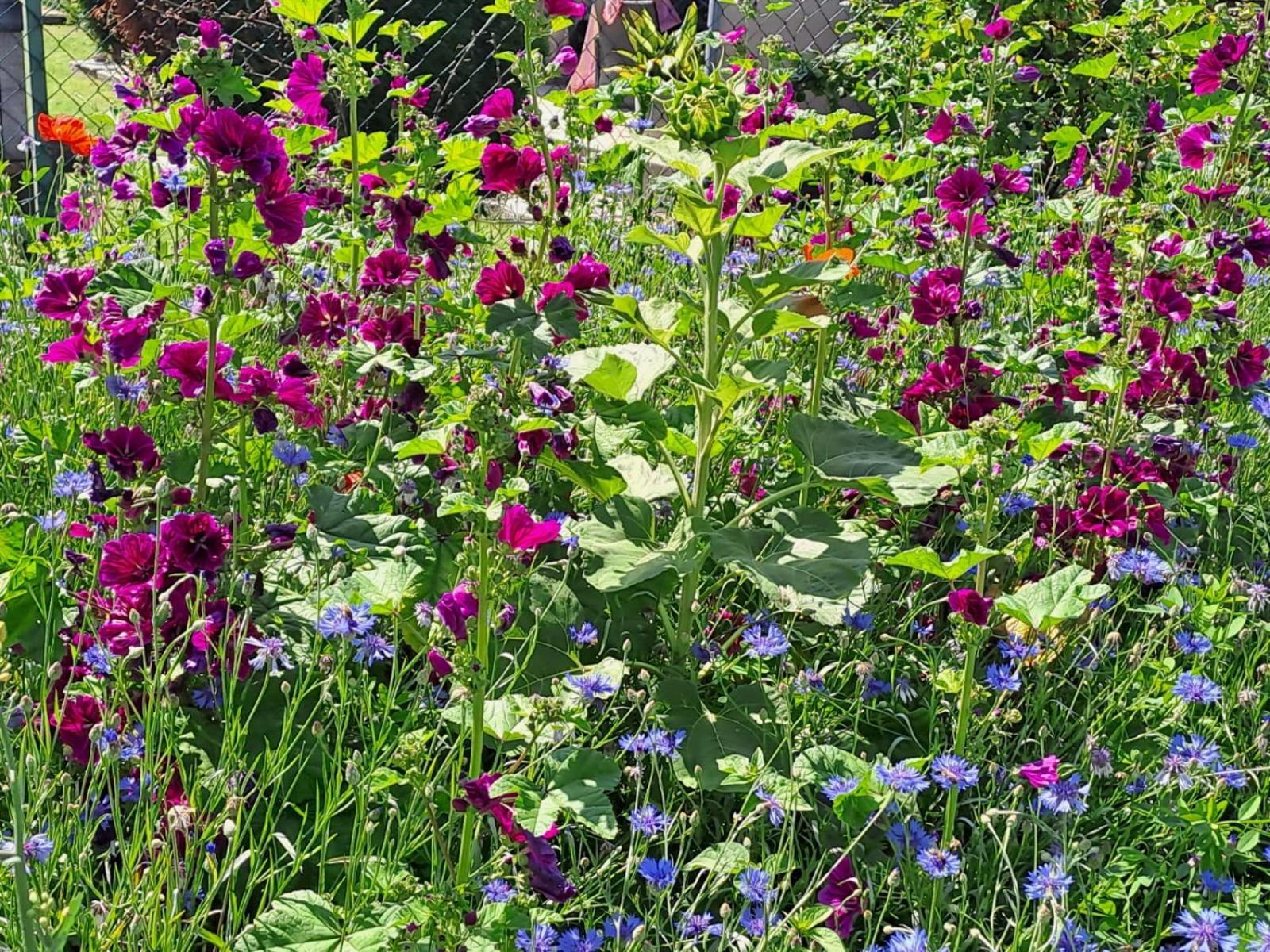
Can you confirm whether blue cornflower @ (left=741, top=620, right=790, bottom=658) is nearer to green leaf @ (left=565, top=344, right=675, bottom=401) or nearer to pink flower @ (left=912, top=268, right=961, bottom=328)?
green leaf @ (left=565, top=344, right=675, bottom=401)

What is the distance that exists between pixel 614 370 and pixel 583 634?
0.37 metres

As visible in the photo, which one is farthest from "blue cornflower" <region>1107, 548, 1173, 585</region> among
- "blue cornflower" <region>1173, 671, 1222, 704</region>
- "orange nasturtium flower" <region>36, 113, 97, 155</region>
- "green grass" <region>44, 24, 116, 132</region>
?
"green grass" <region>44, 24, 116, 132</region>

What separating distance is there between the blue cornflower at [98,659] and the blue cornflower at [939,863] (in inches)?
37.9

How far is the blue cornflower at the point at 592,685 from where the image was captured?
1.60 metres

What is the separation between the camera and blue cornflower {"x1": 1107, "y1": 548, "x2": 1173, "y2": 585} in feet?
6.58

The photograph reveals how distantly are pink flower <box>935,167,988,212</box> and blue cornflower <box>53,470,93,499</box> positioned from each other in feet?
5.21

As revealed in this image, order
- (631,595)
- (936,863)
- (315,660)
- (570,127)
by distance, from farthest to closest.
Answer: (570,127) → (631,595) → (315,660) → (936,863)

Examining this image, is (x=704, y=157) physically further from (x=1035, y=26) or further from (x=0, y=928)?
(x=1035, y=26)

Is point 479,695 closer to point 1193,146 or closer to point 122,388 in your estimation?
point 122,388

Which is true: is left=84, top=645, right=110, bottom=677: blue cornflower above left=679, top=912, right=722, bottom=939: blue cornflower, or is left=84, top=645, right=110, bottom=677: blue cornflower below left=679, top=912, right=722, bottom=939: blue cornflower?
above

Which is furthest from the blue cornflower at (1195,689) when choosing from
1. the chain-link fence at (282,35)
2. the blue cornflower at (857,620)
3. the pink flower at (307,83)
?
the chain-link fence at (282,35)

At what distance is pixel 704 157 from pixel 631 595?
0.67 m

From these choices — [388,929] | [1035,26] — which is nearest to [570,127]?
[388,929]

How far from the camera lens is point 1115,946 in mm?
1605
